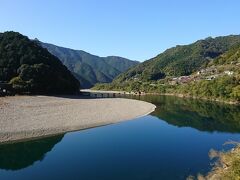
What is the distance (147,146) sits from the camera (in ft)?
120

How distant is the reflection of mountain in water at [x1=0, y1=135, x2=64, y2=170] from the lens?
2999 centimetres

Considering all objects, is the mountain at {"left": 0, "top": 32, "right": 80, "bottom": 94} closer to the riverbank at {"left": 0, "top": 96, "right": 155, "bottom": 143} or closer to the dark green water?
the riverbank at {"left": 0, "top": 96, "right": 155, "bottom": 143}

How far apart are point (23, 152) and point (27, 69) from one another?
6100 cm

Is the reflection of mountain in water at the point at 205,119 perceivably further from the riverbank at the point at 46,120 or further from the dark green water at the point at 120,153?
the riverbank at the point at 46,120

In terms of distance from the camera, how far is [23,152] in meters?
33.5

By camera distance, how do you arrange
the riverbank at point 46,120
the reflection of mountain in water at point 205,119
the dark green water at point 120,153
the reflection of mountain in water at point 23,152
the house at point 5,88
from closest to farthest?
the dark green water at point 120,153
the reflection of mountain in water at point 23,152
the riverbank at point 46,120
the reflection of mountain in water at point 205,119
the house at point 5,88

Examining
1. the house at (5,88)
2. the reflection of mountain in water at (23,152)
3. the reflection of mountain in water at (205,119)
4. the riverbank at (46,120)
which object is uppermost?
the house at (5,88)

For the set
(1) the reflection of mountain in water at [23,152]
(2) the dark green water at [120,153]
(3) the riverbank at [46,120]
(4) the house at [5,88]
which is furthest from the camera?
(4) the house at [5,88]

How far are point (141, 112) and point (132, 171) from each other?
135 ft

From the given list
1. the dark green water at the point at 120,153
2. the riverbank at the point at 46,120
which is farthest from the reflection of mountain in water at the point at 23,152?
the riverbank at the point at 46,120

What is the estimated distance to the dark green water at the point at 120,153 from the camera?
26.4m

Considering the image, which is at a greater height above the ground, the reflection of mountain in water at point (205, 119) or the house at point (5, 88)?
the house at point (5, 88)

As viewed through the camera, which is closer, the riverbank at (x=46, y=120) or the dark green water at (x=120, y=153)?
the dark green water at (x=120, y=153)

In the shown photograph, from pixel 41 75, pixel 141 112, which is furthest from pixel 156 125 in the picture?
pixel 41 75
